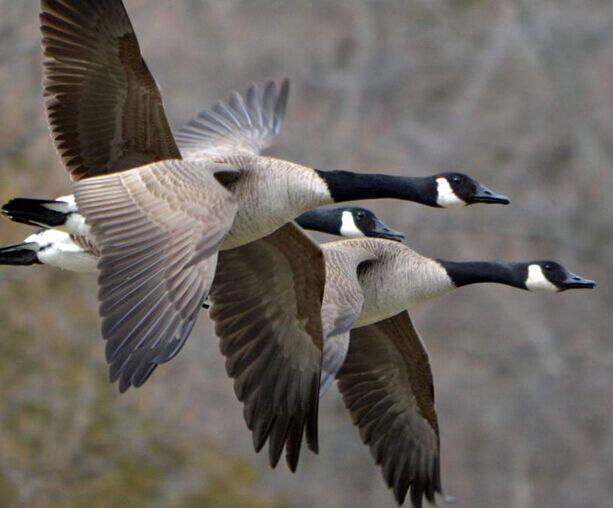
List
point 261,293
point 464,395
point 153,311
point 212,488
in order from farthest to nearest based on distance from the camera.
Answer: point 464,395 < point 212,488 < point 261,293 < point 153,311

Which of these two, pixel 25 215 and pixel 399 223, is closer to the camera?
pixel 25 215

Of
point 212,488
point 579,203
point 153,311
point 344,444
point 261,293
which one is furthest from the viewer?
point 579,203

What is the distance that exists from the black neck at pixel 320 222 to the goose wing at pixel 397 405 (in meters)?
0.82

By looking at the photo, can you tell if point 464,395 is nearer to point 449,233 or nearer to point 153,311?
point 449,233

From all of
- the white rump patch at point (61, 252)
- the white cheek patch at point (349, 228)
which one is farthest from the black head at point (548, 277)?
the white rump patch at point (61, 252)

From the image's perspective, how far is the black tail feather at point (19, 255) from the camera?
11.1 m

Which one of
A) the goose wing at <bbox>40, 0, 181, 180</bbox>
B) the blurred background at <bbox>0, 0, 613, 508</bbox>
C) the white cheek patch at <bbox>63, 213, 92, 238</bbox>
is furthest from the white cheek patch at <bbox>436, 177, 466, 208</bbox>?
the blurred background at <bbox>0, 0, 613, 508</bbox>

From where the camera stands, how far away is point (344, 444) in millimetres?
21562

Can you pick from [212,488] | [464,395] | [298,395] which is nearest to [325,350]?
[298,395]

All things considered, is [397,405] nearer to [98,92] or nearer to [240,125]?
[240,125]

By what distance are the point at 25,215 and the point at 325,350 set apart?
188cm

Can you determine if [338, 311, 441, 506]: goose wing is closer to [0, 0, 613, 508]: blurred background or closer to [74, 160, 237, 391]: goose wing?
[74, 160, 237, 391]: goose wing

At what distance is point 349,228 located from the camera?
12.5 metres

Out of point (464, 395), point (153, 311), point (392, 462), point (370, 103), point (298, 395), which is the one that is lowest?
point (464, 395)
